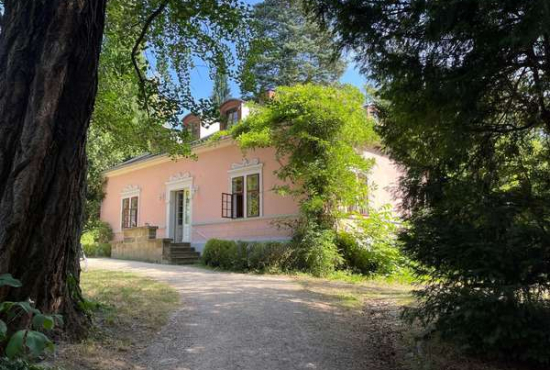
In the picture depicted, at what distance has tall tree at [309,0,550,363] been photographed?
3.47 m

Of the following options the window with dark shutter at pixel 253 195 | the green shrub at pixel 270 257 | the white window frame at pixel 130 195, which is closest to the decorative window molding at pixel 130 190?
the white window frame at pixel 130 195

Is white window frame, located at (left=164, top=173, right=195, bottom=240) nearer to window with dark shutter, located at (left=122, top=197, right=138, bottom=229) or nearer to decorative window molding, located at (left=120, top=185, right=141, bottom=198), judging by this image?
decorative window molding, located at (left=120, top=185, right=141, bottom=198)

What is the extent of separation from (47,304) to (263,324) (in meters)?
2.52

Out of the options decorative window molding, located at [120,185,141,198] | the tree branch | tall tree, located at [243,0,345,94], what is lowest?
decorative window molding, located at [120,185,141,198]

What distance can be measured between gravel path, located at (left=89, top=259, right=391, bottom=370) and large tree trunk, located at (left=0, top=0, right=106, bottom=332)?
1.43 metres

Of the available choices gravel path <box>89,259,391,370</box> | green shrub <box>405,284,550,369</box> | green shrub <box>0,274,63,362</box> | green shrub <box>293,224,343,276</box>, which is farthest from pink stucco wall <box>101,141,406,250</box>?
green shrub <box>0,274,63,362</box>

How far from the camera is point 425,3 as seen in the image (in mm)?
3900

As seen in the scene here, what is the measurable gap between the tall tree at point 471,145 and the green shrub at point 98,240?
16395 mm

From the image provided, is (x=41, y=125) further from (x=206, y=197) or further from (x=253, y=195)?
(x=206, y=197)

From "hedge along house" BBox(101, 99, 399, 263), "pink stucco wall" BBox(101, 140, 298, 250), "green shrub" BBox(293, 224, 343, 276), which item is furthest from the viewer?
"hedge along house" BBox(101, 99, 399, 263)

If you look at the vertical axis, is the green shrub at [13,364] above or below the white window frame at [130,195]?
below

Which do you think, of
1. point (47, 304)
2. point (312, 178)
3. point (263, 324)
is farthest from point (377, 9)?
point (312, 178)

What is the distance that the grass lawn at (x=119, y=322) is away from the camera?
3.84 metres

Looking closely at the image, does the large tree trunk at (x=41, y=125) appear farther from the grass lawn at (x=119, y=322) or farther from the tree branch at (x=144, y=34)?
the tree branch at (x=144, y=34)
